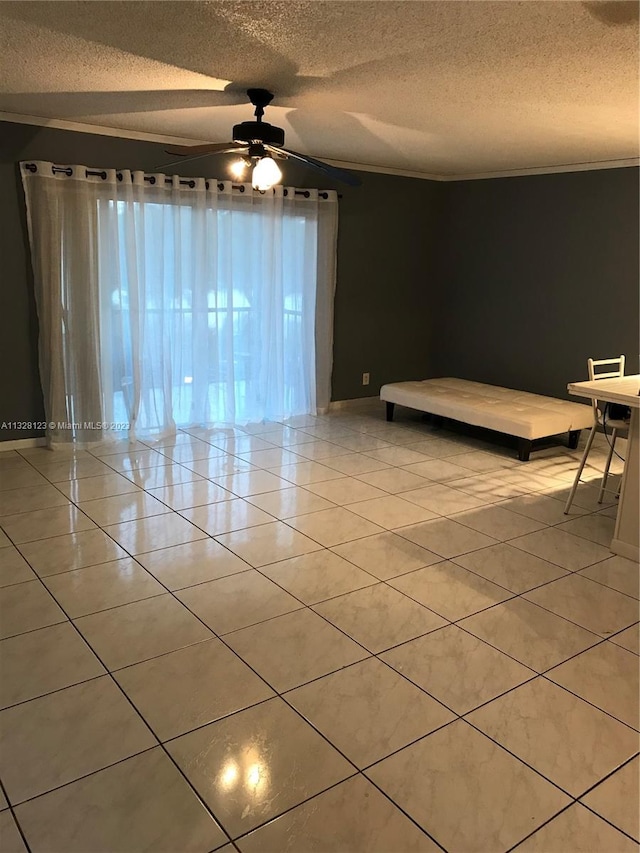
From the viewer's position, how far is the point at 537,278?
19.2 feet

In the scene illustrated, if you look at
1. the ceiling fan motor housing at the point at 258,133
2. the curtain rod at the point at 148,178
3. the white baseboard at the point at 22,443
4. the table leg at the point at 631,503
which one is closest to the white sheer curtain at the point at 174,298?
the curtain rod at the point at 148,178

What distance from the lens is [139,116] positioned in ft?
13.7

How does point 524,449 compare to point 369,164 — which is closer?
point 524,449

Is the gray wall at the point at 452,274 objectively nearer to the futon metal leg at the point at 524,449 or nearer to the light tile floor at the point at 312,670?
the futon metal leg at the point at 524,449

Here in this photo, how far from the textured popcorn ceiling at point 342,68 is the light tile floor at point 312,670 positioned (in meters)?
2.25

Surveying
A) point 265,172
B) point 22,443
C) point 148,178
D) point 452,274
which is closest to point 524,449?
point 452,274

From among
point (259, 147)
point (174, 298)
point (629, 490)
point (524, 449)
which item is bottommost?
point (524, 449)

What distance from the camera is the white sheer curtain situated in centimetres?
461

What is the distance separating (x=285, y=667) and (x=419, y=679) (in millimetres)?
473

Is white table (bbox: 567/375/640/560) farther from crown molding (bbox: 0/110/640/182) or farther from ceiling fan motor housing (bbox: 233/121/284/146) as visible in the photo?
crown molding (bbox: 0/110/640/182)

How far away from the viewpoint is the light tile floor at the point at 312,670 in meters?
1.70

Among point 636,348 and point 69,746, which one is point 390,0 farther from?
point 636,348

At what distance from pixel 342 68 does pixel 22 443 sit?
3.46 metres

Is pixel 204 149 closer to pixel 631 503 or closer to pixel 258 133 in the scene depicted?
pixel 258 133
